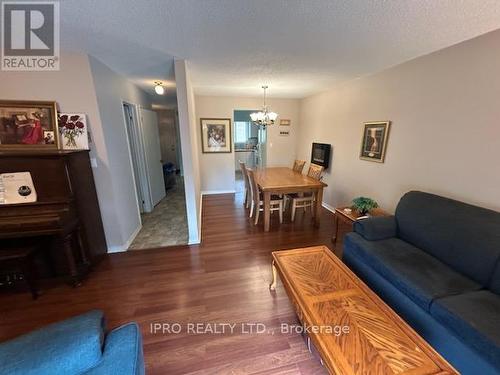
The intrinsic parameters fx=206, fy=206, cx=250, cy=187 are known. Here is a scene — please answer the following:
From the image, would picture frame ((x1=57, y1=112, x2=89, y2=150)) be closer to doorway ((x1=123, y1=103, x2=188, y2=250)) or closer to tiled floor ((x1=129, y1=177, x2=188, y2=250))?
doorway ((x1=123, y1=103, x2=188, y2=250))

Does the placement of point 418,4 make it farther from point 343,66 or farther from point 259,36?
point 343,66

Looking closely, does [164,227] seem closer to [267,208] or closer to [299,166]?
[267,208]

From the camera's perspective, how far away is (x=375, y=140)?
2980 millimetres

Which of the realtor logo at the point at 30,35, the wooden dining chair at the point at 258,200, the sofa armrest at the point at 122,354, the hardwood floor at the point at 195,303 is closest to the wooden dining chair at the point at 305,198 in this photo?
the wooden dining chair at the point at 258,200

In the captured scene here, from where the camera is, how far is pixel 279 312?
69.9 inches

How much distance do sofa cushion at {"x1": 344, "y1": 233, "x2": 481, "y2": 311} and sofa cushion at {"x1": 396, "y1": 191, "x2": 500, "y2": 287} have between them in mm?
83

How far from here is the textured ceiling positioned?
4.40 feet

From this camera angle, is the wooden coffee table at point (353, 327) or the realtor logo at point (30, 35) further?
the realtor logo at point (30, 35)

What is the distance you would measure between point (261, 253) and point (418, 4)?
262cm

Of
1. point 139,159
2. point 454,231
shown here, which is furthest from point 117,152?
point 454,231

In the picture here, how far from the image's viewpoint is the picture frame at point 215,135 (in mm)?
4871

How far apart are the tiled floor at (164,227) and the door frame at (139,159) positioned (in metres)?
0.29

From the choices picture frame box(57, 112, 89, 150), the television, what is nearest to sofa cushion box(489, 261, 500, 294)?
the television

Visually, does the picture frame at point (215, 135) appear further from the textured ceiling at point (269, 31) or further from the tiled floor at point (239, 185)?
the textured ceiling at point (269, 31)
